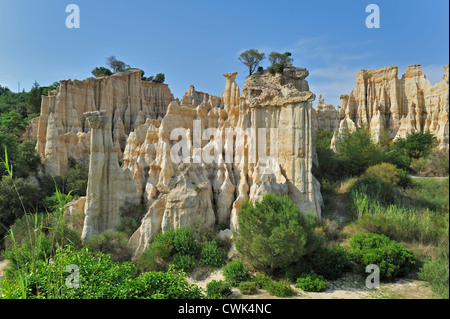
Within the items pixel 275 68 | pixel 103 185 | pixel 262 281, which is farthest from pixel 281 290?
pixel 275 68

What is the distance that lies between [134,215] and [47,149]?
1651 cm

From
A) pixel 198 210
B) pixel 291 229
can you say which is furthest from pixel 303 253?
pixel 198 210

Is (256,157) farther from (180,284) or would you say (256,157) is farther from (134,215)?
(180,284)

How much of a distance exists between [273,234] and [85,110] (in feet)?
110

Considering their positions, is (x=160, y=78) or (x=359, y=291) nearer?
(x=359, y=291)

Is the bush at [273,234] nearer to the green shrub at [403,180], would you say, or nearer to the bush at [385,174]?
the bush at [385,174]

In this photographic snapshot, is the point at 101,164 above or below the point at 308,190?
above

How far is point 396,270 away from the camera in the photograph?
12.1m

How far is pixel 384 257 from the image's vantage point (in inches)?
483

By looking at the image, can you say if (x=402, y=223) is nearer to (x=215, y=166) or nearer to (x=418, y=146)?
(x=215, y=166)

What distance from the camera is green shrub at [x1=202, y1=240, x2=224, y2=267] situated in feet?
46.8

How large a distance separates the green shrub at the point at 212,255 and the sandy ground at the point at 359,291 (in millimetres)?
2139

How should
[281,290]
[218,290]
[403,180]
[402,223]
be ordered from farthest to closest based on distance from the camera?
[403,180] → [402,223] → [218,290] → [281,290]

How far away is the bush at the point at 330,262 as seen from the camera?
12.5 meters
